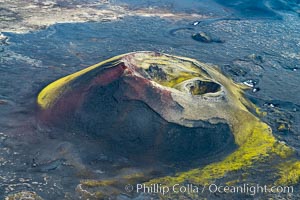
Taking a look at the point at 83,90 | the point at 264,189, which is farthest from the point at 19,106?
the point at 264,189

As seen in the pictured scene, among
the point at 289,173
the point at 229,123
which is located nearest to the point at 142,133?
the point at 229,123

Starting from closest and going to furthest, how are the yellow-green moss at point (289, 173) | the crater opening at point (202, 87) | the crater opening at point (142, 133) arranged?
1. the yellow-green moss at point (289, 173)
2. the crater opening at point (142, 133)
3. the crater opening at point (202, 87)

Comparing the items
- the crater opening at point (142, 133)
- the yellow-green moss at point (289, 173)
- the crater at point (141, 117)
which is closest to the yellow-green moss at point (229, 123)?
the yellow-green moss at point (289, 173)

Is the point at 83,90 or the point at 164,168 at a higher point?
the point at 83,90

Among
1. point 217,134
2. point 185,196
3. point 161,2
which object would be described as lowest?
point 185,196

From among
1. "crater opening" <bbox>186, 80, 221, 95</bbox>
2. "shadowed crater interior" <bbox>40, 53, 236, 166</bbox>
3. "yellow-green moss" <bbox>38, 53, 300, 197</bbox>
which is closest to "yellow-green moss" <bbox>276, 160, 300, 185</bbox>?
"yellow-green moss" <bbox>38, 53, 300, 197</bbox>

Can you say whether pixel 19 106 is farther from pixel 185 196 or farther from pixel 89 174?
pixel 185 196

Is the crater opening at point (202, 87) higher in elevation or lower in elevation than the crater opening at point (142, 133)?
higher

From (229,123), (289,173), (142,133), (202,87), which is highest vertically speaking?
(202,87)

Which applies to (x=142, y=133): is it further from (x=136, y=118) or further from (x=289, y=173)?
(x=289, y=173)

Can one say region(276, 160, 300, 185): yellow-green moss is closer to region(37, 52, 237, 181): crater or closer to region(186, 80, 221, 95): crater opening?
region(37, 52, 237, 181): crater

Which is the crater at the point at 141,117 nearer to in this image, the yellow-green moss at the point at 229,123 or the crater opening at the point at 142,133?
the crater opening at the point at 142,133
